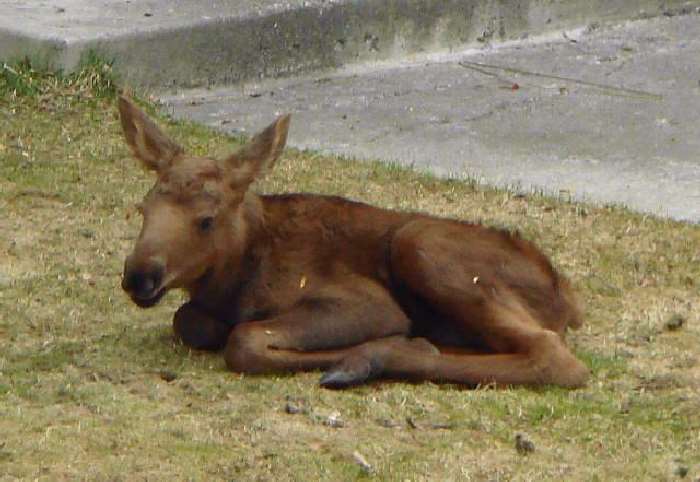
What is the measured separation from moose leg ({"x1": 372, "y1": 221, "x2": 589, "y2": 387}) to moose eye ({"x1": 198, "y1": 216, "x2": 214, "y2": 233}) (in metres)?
0.73

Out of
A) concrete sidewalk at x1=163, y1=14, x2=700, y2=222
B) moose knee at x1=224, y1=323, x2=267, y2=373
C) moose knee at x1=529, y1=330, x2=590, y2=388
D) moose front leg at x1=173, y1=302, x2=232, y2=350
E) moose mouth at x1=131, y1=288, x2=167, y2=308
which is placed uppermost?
moose mouth at x1=131, y1=288, x2=167, y2=308

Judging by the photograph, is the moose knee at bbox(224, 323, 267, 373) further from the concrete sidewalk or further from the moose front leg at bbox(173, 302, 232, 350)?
the concrete sidewalk

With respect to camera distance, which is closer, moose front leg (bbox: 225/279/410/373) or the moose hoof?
the moose hoof

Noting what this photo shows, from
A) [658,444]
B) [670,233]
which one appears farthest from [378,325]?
[670,233]

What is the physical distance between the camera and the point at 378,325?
22.0ft

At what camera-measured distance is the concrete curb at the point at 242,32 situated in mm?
10820

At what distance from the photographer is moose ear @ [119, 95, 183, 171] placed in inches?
270

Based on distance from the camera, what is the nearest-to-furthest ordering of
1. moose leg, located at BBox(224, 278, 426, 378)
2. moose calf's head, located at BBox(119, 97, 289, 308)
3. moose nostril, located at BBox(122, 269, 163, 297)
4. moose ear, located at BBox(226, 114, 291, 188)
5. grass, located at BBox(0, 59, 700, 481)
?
grass, located at BBox(0, 59, 700, 481)
moose nostril, located at BBox(122, 269, 163, 297)
moose calf's head, located at BBox(119, 97, 289, 308)
moose leg, located at BBox(224, 278, 426, 378)
moose ear, located at BBox(226, 114, 291, 188)

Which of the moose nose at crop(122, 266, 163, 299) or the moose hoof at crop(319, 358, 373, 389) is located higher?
the moose nose at crop(122, 266, 163, 299)

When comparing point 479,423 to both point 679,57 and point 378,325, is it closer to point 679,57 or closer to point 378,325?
point 378,325

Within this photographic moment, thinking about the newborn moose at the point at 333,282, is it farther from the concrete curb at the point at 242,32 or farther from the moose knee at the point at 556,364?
the concrete curb at the point at 242,32

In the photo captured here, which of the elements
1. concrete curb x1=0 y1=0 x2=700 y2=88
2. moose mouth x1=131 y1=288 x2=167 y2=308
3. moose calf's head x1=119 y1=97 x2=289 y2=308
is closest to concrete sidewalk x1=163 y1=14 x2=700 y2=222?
concrete curb x1=0 y1=0 x2=700 y2=88

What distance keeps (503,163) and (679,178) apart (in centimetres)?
97

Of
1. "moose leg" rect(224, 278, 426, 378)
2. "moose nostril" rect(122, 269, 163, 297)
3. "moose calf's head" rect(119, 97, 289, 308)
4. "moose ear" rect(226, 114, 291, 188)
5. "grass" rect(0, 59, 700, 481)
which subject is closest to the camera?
"grass" rect(0, 59, 700, 481)
